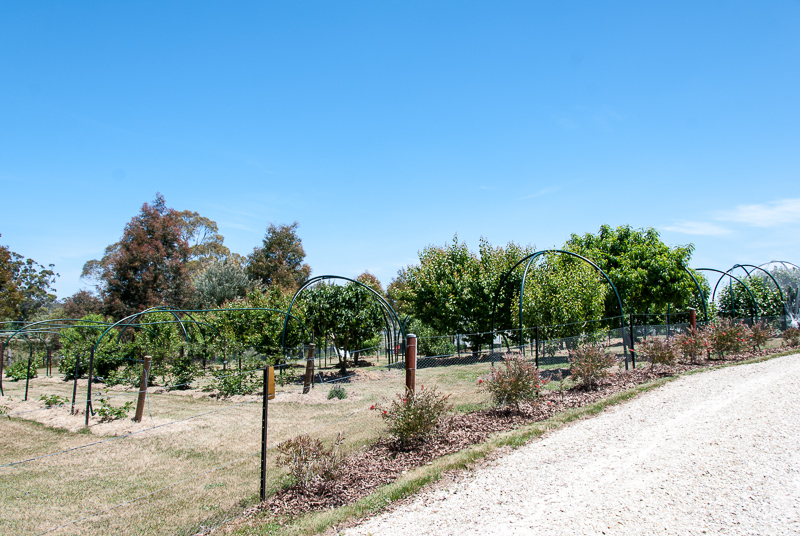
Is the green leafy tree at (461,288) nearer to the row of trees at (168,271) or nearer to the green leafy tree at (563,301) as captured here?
the green leafy tree at (563,301)

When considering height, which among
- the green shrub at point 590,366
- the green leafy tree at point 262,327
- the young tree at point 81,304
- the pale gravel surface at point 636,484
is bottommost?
the pale gravel surface at point 636,484

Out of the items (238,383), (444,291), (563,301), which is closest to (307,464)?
(238,383)

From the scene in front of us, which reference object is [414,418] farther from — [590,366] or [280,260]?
[280,260]

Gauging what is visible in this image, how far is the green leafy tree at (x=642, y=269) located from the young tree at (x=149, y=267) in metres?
27.8

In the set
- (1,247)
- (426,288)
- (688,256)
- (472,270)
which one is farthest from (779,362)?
(1,247)

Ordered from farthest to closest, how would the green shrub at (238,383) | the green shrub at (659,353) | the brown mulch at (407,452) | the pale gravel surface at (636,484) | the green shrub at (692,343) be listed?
the green shrub at (238,383) → the green shrub at (692,343) → the green shrub at (659,353) → the brown mulch at (407,452) → the pale gravel surface at (636,484)

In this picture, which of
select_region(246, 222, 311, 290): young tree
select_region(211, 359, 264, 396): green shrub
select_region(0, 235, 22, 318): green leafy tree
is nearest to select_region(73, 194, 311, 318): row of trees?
select_region(246, 222, 311, 290): young tree

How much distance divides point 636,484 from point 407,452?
8.55 feet

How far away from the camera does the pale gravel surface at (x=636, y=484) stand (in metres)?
3.74

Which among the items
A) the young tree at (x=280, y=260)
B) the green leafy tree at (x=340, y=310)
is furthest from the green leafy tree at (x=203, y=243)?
the green leafy tree at (x=340, y=310)

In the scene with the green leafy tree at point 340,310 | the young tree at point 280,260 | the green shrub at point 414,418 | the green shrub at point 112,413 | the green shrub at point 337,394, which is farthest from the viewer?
the young tree at point 280,260

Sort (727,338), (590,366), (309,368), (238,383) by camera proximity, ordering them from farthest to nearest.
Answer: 1. (238,383)
2. (309,368)
3. (727,338)
4. (590,366)

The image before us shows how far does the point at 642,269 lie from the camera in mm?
18469

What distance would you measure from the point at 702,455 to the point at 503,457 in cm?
217
